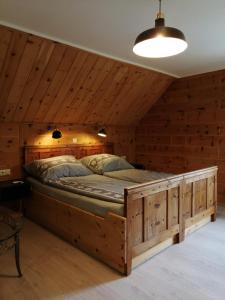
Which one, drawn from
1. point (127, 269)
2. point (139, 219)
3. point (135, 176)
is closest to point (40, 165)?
point (135, 176)

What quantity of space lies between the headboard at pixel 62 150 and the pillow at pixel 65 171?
2.16 feet

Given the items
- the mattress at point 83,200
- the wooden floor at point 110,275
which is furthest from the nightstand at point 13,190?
the wooden floor at point 110,275

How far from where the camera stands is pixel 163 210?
105 inches

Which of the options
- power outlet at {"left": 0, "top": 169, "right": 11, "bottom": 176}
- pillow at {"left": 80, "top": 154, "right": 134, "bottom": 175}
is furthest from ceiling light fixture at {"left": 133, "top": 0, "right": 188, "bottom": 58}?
power outlet at {"left": 0, "top": 169, "right": 11, "bottom": 176}

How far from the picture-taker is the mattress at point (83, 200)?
2408 millimetres

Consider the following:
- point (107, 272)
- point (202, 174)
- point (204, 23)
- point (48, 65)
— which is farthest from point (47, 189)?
point (204, 23)

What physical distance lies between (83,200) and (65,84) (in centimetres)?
184

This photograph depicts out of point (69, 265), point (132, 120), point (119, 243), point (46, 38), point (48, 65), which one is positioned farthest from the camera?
point (132, 120)

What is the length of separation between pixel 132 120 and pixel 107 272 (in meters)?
3.74

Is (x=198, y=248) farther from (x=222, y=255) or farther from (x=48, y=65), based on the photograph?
(x=48, y=65)

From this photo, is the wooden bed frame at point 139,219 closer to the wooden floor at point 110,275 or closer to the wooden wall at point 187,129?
the wooden floor at point 110,275

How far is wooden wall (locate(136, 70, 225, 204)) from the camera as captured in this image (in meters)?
4.43

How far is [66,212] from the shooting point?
291 cm

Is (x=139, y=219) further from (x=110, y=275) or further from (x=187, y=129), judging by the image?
(x=187, y=129)
